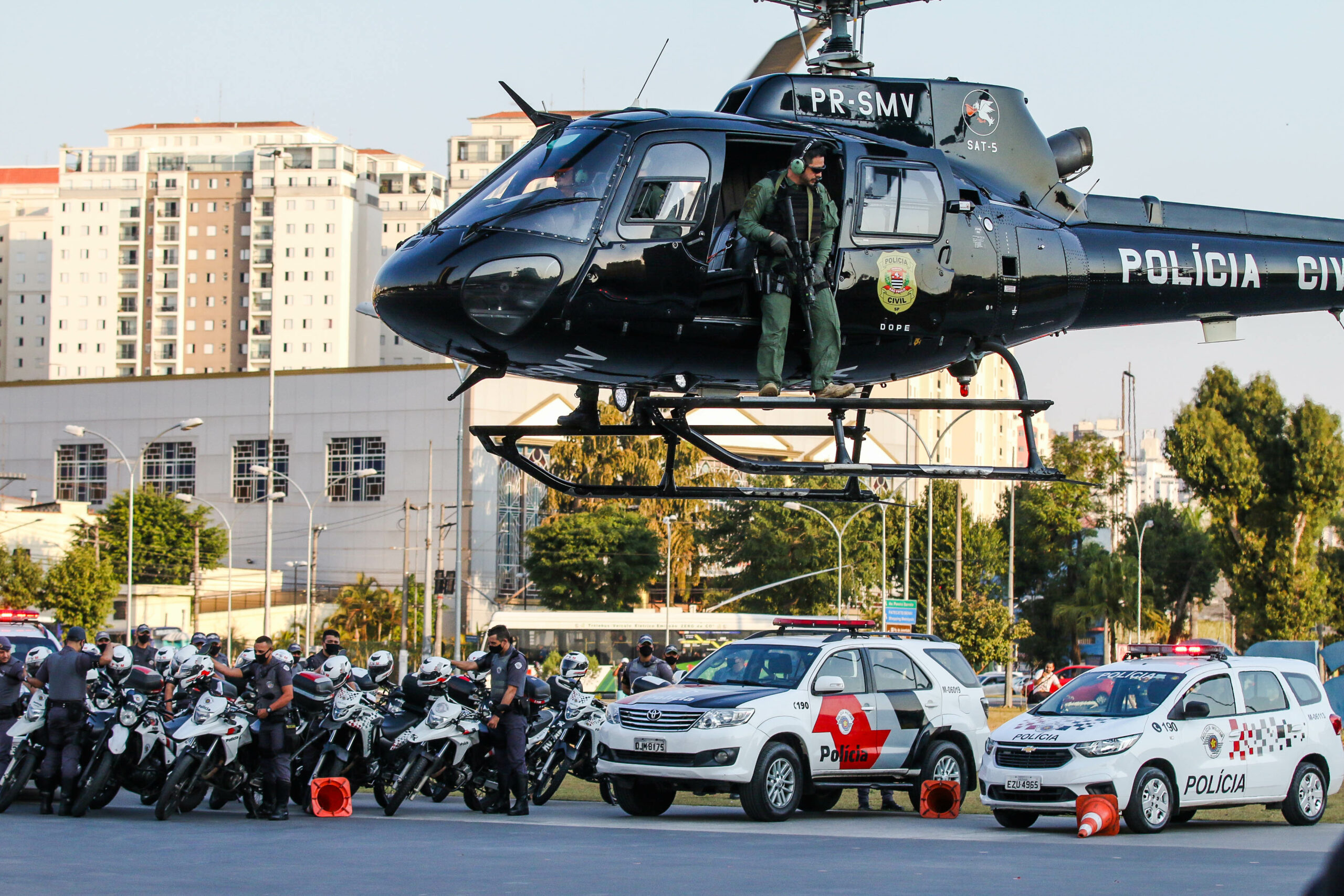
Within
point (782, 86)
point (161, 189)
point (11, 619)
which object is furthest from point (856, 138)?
point (161, 189)

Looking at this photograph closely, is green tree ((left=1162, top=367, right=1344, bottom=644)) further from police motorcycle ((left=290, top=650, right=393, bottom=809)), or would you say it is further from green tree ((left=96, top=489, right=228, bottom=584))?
green tree ((left=96, top=489, right=228, bottom=584))

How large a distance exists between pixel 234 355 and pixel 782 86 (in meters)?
133

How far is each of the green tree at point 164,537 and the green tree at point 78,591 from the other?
17.7m

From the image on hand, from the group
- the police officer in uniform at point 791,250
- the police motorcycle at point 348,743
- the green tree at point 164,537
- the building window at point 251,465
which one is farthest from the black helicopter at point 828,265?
the building window at point 251,465

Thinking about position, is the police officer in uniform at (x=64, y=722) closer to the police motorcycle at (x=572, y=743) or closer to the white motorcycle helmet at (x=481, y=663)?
the white motorcycle helmet at (x=481, y=663)

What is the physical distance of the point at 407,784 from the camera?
585 inches

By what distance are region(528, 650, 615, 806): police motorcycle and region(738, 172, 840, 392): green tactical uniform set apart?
6.74m

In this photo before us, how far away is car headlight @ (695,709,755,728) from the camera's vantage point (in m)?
14.4

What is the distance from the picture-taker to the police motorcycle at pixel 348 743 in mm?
15297


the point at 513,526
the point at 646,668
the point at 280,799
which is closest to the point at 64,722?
the point at 280,799

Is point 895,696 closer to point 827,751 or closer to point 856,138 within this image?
point 827,751

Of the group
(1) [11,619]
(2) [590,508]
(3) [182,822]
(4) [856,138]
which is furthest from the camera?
(2) [590,508]

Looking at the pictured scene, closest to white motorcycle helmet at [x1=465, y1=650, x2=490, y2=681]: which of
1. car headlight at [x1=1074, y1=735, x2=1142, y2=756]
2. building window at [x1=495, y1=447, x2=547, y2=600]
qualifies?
car headlight at [x1=1074, y1=735, x2=1142, y2=756]

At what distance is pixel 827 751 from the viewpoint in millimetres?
15062
